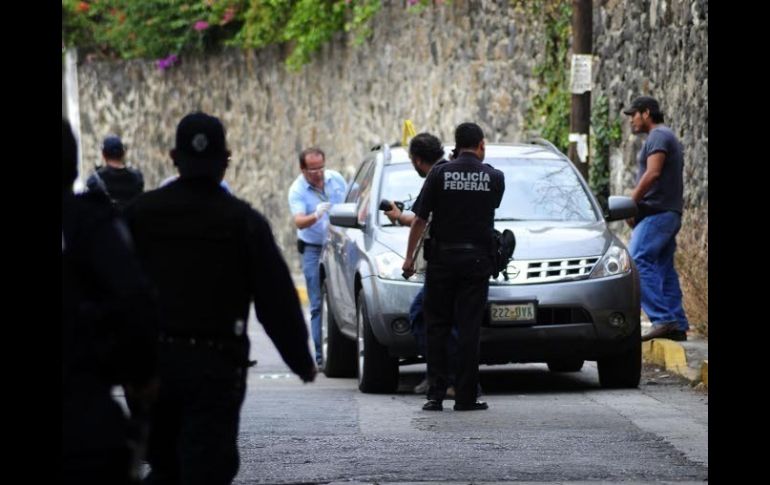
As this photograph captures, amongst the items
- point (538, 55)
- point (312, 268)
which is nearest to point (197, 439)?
point (312, 268)

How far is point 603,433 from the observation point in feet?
31.7

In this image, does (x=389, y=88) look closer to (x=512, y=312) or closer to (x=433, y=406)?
(x=512, y=312)

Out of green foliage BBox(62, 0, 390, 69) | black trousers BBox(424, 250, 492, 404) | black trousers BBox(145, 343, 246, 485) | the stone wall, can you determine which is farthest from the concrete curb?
green foliage BBox(62, 0, 390, 69)

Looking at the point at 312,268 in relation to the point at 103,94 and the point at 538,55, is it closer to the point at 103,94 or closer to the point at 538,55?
the point at 538,55

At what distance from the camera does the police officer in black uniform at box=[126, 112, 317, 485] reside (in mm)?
5785

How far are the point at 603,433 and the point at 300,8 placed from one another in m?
18.9

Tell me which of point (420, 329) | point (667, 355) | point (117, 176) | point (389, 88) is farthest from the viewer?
point (389, 88)

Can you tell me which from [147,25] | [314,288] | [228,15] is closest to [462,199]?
[314,288]

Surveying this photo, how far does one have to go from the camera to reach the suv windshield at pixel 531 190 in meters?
12.6

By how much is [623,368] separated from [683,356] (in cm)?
110

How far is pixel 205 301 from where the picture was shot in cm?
592

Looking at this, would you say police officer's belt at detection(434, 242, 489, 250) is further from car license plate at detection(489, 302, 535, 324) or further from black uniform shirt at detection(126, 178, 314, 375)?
black uniform shirt at detection(126, 178, 314, 375)

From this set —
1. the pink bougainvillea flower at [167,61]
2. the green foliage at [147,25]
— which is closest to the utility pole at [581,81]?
the green foliage at [147,25]
